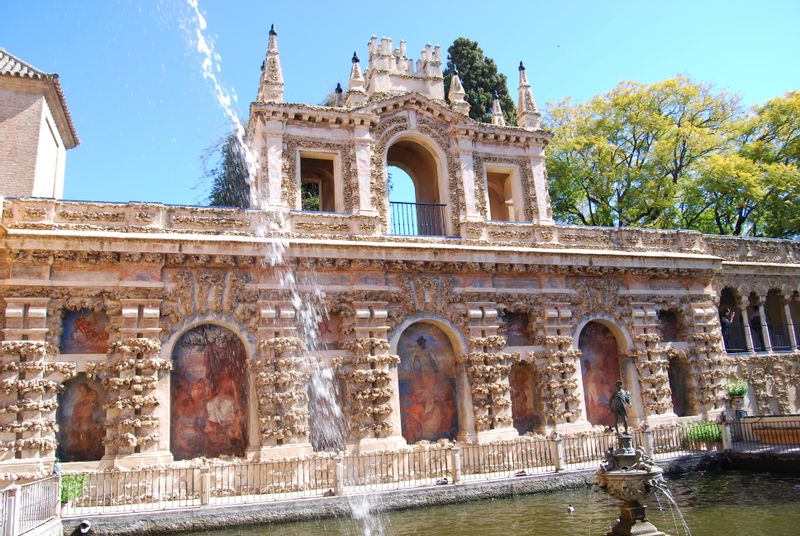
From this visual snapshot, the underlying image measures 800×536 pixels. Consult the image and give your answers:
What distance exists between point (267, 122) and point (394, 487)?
11.1 metres

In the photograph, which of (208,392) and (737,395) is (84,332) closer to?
(208,392)

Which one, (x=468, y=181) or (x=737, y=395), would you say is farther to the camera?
(x=737, y=395)

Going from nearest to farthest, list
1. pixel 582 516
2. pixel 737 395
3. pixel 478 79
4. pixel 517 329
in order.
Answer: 1. pixel 582 516
2. pixel 517 329
3. pixel 737 395
4. pixel 478 79

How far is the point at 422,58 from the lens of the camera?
75.5 feet

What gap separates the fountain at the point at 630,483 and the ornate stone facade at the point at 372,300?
27.1 feet

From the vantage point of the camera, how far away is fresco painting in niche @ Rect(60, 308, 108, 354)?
15961mm

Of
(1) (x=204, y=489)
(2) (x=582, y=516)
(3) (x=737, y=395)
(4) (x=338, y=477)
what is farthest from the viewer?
(3) (x=737, y=395)

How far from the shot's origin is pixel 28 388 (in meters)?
14.9

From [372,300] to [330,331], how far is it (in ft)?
4.89

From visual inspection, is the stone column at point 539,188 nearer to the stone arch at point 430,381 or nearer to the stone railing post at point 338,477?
the stone arch at point 430,381

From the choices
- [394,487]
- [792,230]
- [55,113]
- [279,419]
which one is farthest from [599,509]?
[792,230]

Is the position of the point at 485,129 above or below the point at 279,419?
above

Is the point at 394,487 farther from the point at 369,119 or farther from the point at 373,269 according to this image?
the point at 369,119

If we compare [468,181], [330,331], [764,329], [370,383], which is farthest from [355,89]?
[764,329]
